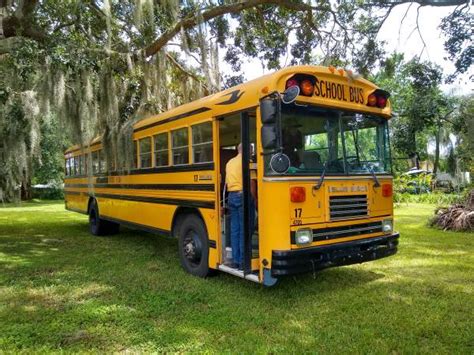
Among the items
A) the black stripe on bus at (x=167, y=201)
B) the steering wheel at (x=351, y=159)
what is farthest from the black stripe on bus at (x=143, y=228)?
the steering wheel at (x=351, y=159)

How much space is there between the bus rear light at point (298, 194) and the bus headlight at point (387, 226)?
1.52 meters

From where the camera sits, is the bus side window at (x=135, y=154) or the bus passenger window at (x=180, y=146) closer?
the bus passenger window at (x=180, y=146)

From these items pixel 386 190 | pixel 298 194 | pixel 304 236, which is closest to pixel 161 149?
pixel 298 194

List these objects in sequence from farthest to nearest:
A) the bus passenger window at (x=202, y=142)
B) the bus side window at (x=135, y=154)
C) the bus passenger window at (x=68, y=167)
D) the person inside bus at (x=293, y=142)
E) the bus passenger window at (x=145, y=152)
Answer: the bus passenger window at (x=68, y=167) → the bus side window at (x=135, y=154) → the bus passenger window at (x=145, y=152) → the bus passenger window at (x=202, y=142) → the person inside bus at (x=293, y=142)

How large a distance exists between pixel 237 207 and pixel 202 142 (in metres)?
1.28

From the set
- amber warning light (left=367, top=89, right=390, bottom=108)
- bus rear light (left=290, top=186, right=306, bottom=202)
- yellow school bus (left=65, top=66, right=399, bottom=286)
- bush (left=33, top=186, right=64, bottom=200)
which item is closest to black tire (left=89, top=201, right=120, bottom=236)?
yellow school bus (left=65, top=66, right=399, bottom=286)

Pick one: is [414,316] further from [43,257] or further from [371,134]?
[43,257]

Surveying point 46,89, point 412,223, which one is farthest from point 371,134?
point 412,223

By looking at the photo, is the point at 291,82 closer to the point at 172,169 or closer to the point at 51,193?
the point at 172,169

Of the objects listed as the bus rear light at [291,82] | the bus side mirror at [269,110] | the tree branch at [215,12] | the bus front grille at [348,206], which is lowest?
the bus front grille at [348,206]

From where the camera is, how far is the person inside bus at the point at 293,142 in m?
4.80

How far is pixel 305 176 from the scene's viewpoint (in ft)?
15.8

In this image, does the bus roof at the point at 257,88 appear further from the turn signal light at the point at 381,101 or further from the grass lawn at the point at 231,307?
the grass lawn at the point at 231,307

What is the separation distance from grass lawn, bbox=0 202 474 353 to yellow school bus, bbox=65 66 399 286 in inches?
18.2
